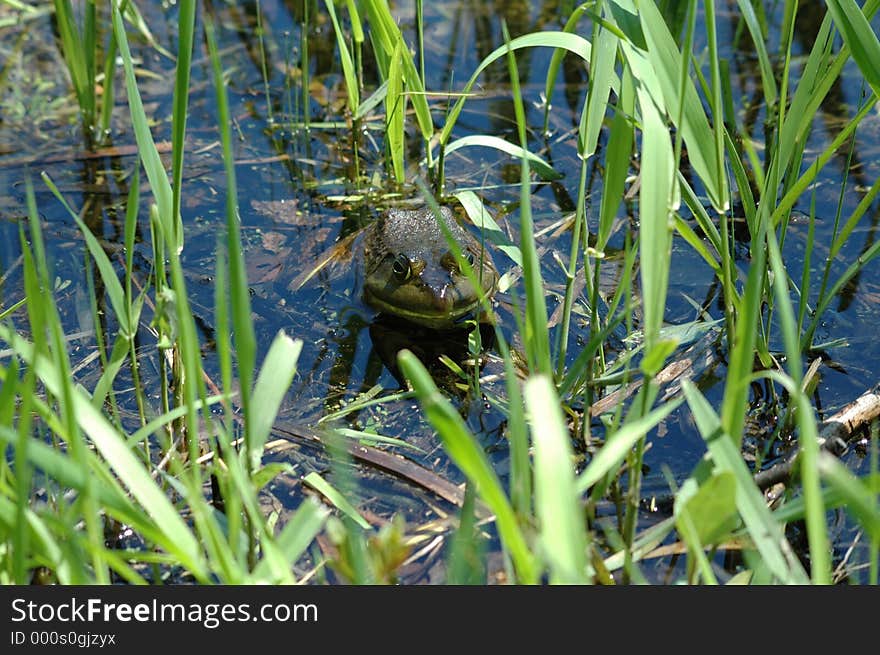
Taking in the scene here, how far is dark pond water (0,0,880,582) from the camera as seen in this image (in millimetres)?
3598

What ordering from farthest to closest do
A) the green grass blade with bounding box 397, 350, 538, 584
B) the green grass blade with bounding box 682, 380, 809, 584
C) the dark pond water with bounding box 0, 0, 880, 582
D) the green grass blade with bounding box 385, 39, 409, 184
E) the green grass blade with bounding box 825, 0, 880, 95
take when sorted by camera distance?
the green grass blade with bounding box 385, 39, 409, 184 < the dark pond water with bounding box 0, 0, 880, 582 < the green grass blade with bounding box 825, 0, 880, 95 < the green grass blade with bounding box 682, 380, 809, 584 < the green grass blade with bounding box 397, 350, 538, 584

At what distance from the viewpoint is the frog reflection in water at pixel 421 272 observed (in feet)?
13.5

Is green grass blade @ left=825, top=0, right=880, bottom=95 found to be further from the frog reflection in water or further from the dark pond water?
the frog reflection in water

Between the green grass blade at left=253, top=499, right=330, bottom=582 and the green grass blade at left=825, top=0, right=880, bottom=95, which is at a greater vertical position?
the green grass blade at left=825, top=0, right=880, bottom=95

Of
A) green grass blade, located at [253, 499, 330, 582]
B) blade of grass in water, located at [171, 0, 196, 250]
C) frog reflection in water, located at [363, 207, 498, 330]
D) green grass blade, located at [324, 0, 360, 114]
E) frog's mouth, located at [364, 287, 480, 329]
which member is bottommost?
green grass blade, located at [253, 499, 330, 582]

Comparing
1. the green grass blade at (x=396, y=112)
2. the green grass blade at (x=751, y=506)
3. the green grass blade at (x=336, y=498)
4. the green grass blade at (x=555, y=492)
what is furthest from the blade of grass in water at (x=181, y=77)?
the green grass blade at (x=396, y=112)

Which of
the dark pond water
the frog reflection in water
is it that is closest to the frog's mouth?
Answer: the frog reflection in water

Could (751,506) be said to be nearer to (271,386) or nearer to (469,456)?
(469,456)

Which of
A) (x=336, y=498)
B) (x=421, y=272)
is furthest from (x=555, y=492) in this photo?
(x=421, y=272)

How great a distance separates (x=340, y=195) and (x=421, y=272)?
1.11 m

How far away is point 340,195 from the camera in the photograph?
5082mm

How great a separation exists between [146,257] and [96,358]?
85cm

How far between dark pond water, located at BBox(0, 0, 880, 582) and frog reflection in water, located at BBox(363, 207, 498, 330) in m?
0.15
